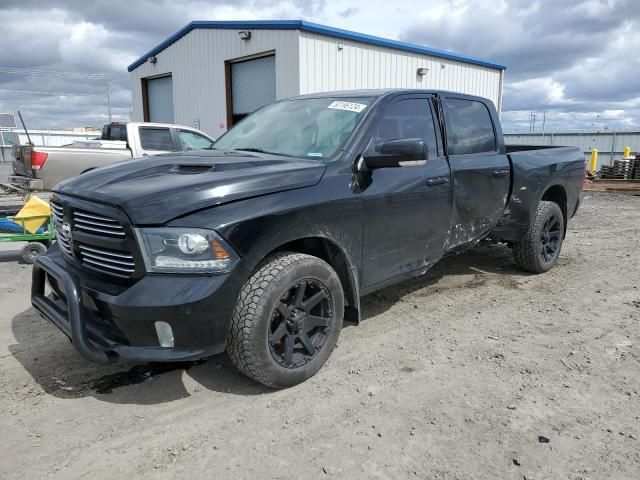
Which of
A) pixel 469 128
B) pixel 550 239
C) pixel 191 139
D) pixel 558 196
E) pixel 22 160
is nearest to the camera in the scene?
pixel 469 128

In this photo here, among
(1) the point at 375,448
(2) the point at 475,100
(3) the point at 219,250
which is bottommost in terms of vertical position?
(1) the point at 375,448

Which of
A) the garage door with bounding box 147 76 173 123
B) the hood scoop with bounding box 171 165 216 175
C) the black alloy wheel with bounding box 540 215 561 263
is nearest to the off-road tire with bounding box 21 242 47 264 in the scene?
the hood scoop with bounding box 171 165 216 175

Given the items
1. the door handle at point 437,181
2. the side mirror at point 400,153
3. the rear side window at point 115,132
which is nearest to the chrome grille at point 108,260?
the side mirror at point 400,153

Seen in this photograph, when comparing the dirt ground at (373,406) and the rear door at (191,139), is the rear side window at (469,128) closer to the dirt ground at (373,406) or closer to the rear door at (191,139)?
the dirt ground at (373,406)

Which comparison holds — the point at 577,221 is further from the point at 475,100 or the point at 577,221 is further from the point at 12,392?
the point at 12,392

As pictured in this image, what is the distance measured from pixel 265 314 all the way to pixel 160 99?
717 inches

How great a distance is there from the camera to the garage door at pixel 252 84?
14.1 metres

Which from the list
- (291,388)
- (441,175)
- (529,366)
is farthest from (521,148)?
(291,388)

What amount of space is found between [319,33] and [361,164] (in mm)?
10777

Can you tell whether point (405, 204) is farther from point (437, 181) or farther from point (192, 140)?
point (192, 140)

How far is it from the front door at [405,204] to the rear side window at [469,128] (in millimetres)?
278

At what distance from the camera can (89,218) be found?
286cm

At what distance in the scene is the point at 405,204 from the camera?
3.70 m

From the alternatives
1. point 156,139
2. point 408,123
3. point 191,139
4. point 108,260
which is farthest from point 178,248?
point 191,139
